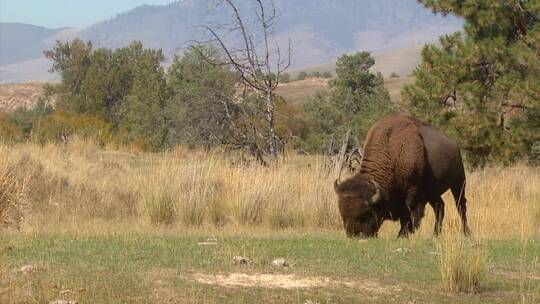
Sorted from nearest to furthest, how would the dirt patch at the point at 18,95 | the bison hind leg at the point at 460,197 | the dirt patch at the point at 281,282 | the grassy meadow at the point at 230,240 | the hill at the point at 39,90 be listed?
the grassy meadow at the point at 230,240 < the dirt patch at the point at 281,282 < the bison hind leg at the point at 460,197 < the hill at the point at 39,90 < the dirt patch at the point at 18,95

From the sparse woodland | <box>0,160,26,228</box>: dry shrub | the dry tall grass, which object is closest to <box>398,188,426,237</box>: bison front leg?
the dry tall grass

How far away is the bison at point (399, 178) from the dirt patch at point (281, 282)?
12.9 feet

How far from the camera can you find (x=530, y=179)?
65.0ft

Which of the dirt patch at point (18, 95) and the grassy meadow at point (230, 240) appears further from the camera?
the dirt patch at point (18, 95)

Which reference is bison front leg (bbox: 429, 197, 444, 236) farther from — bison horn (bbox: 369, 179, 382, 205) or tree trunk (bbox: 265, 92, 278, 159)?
tree trunk (bbox: 265, 92, 278, 159)

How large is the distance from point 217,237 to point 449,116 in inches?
482

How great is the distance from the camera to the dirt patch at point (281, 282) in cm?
838

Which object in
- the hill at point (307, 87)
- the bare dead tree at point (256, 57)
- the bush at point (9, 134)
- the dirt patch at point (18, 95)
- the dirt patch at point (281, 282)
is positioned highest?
the bare dead tree at point (256, 57)

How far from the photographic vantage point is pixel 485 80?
901 inches

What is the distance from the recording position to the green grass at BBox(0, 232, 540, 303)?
25.9 feet

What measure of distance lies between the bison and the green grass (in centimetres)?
78

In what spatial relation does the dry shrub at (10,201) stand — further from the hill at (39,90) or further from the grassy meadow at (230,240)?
the hill at (39,90)

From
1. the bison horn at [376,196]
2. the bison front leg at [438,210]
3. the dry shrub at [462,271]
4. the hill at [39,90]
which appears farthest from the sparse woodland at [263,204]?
the hill at [39,90]

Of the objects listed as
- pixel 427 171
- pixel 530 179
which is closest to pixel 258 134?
pixel 530 179
